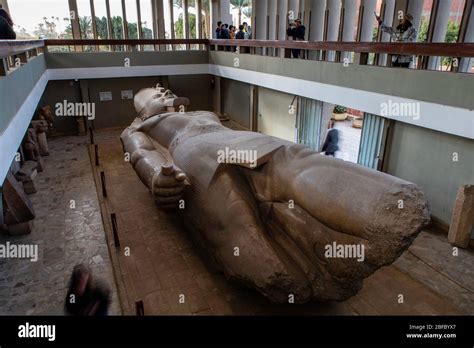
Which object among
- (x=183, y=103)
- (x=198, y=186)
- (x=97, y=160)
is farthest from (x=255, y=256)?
(x=97, y=160)

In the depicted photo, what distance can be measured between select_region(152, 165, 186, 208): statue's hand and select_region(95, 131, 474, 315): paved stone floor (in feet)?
3.15

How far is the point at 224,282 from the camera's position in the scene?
14.0 ft

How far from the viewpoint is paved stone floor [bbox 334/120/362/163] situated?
927cm

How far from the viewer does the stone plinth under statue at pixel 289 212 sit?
8.68 feet

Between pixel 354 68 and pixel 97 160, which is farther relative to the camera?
pixel 97 160

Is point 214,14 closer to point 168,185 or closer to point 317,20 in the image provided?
point 317,20

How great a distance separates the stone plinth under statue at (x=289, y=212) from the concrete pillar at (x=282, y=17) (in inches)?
355

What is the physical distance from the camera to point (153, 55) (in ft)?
37.5

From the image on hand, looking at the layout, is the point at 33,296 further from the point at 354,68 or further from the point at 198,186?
the point at 354,68

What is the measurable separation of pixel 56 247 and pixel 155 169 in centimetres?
186

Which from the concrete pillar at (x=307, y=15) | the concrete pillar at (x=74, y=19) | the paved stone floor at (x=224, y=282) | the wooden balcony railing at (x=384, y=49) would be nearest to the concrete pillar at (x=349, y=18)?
the wooden balcony railing at (x=384, y=49)

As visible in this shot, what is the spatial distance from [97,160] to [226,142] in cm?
501

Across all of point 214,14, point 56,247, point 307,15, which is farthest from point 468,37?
point 214,14

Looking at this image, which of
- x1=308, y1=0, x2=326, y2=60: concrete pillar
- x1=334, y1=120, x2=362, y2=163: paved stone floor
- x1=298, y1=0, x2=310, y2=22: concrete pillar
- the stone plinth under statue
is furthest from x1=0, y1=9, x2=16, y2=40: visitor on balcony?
x1=298, y1=0, x2=310, y2=22: concrete pillar
